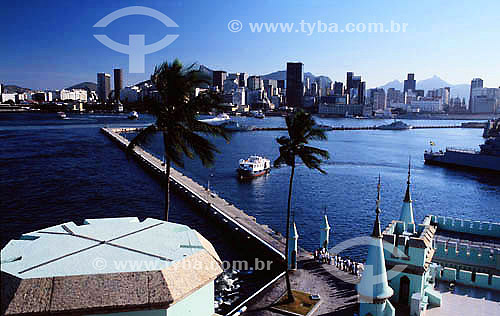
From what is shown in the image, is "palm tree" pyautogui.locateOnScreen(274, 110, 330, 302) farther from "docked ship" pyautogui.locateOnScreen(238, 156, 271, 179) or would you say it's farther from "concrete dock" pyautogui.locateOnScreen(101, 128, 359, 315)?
"docked ship" pyautogui.locateOnScreen(238, 156, 271, 179)

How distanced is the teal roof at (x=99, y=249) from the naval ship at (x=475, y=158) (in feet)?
247

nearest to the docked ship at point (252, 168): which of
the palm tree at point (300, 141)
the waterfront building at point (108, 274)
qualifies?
the palm tree at point (300, 141)

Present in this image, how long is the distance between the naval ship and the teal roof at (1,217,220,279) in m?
75.3

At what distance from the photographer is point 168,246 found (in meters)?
8.35

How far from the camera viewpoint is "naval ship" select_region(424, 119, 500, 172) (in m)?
69.4

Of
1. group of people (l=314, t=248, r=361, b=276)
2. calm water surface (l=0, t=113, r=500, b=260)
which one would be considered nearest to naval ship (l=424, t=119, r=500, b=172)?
calm water surface (l=0, t=113, r=500, b=260)

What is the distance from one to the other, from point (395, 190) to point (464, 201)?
807 cm

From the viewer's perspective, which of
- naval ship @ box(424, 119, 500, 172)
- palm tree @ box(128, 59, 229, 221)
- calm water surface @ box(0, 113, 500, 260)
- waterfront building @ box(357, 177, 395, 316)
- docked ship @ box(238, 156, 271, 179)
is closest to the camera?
palm tree @ box(128, 59, 229, 221)

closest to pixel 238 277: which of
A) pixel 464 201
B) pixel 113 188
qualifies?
pixel 113 188

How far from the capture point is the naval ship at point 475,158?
69375 millimetres

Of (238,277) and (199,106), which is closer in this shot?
(199,106)

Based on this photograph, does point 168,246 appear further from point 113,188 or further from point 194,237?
point 113,188

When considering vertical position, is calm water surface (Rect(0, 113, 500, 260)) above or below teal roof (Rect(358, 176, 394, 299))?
below

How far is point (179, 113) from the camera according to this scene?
11.9 meters
